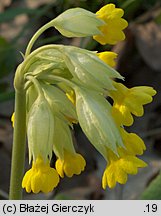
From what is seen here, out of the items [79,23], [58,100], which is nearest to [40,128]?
[58,100]

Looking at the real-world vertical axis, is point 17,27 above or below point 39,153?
below

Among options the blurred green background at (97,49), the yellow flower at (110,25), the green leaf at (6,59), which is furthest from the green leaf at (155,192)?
the green leaf at (6,59)

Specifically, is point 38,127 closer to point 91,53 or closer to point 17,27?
point 91,53

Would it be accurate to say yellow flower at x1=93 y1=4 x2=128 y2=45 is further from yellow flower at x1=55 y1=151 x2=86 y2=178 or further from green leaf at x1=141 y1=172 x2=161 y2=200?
green leaf at x1=141 y1=172 x2=161 y2=200

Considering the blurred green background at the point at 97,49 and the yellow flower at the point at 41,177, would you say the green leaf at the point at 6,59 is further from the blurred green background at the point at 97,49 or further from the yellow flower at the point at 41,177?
the yellow flower at the point at 41,177

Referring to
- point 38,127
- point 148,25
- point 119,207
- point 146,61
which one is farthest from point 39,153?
point 148,25

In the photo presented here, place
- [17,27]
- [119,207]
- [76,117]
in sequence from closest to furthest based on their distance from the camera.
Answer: [76,117], [119,207], [17,27]
